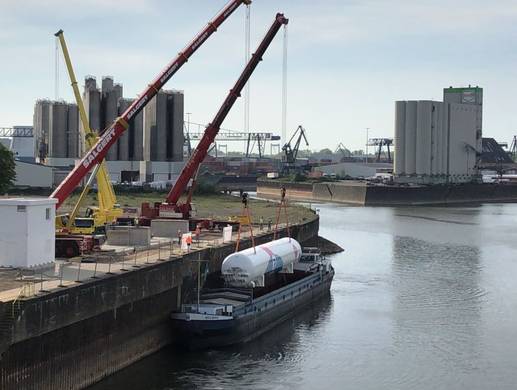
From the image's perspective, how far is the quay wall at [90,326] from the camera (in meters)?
25.0

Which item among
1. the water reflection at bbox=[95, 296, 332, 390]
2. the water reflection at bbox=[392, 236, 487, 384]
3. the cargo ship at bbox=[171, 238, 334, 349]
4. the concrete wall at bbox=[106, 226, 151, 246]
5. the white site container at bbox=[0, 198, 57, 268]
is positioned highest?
the white site container at bbox=[0, 198, 57, 268]

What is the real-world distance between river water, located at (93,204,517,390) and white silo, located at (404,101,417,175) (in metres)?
91.4

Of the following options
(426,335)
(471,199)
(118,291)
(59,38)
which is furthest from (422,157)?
(118,291)

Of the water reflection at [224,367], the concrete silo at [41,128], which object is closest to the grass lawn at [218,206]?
the water reflection at [224,367]

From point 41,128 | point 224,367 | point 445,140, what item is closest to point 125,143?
point 41,128

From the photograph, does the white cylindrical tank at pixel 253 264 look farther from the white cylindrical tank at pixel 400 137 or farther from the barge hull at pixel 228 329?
the white cylindrical tank at pixel 400 137

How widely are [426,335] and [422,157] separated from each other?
402ft

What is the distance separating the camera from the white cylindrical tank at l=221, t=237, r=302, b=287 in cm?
3894

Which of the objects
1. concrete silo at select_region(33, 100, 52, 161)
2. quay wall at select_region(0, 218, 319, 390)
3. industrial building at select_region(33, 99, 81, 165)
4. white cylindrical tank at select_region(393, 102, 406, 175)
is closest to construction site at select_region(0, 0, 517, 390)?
quay wall at select_region(0, 218, 319, 390)

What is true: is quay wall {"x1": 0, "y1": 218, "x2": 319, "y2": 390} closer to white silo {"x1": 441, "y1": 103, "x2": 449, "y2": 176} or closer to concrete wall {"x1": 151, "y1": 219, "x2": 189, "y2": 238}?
concrete wall {"x1": 151, "y1": 219, "x2": 189, "y2": 238}

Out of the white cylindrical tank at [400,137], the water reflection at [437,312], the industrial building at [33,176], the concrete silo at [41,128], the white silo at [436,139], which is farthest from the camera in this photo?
the white silo at [436,139]

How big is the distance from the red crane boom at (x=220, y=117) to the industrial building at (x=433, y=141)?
343 ft

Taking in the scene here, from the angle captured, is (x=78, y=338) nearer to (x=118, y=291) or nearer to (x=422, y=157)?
(x=118, y=291)

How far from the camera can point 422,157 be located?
519ft
